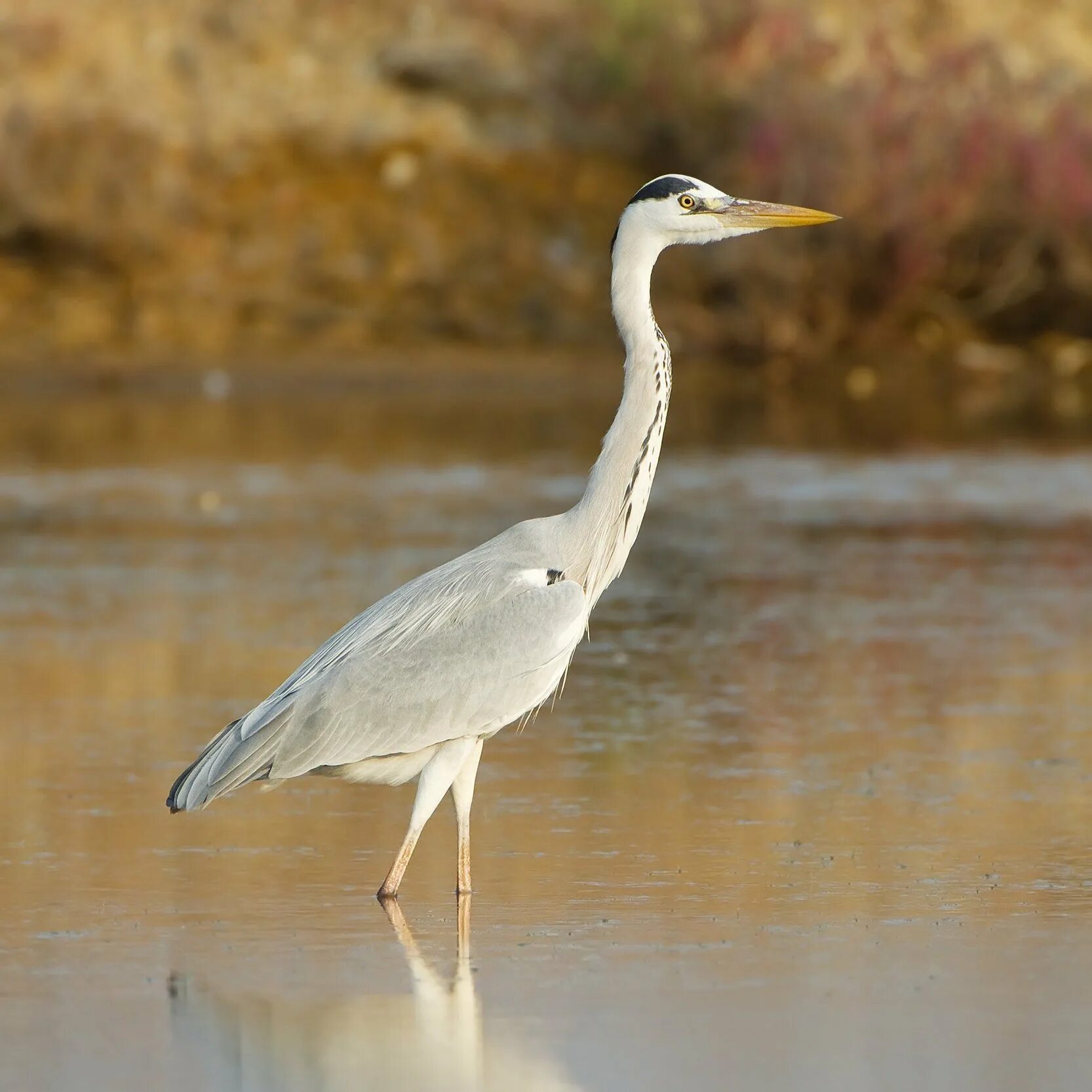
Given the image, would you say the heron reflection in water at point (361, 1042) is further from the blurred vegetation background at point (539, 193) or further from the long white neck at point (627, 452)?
the blurred vegetation background at point (539, 193)

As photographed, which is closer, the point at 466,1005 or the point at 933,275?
the point at 466,1005

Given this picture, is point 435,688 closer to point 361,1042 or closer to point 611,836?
point 611,836

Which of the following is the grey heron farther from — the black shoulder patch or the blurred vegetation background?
the blurred vegetation background

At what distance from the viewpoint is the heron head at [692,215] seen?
23.6 ft

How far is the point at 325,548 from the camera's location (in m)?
13.3

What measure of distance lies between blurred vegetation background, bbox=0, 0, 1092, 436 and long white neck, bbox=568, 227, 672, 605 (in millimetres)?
14926

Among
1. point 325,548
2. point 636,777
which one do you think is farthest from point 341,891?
point 325,548

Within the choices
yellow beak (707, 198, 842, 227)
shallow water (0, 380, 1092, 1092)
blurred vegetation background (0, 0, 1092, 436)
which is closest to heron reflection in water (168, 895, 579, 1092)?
shallow water (0, 380, 1092, 1092)

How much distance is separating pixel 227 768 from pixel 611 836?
1.28 meters

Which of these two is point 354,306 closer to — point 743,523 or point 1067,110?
point 1067,110

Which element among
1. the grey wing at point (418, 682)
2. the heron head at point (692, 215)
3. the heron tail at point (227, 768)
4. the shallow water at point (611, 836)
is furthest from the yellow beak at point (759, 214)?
the heron tail at point (227, 768)

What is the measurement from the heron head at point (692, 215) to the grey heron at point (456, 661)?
27 cm

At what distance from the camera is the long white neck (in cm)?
688

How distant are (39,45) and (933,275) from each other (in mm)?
10225
